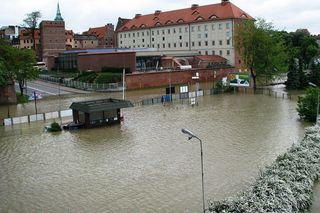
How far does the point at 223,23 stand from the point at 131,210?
66.4 m

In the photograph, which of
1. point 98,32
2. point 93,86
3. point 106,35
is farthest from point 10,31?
point 93,86

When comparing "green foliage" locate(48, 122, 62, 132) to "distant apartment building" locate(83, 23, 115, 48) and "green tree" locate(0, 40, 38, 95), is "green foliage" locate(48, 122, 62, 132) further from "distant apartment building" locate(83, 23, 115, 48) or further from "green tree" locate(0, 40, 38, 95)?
"distant apartment building" locate(83, 23, 115, 48)

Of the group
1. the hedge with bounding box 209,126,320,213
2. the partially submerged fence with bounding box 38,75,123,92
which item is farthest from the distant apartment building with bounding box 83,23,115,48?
the hedge with bounding box 209,126,320,213

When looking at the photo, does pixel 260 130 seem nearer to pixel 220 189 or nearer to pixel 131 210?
pixel 220 189

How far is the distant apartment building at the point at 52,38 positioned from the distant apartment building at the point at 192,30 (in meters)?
14.4

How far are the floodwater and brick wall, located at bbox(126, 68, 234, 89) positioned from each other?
24.5 m

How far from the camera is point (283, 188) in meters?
16.1

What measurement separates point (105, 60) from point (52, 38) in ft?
111

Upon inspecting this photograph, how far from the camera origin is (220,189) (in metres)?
18.7

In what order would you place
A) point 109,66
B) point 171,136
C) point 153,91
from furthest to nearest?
1. point 109,66
2. point 153,91
3. point 171,136

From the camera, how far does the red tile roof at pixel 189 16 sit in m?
79.3

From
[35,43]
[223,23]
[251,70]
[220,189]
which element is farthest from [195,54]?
[220,189]

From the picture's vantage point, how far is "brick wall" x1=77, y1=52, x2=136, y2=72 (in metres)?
68.1

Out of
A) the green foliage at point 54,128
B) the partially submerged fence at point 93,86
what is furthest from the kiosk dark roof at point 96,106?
the partially submerged fence at point 93,86
